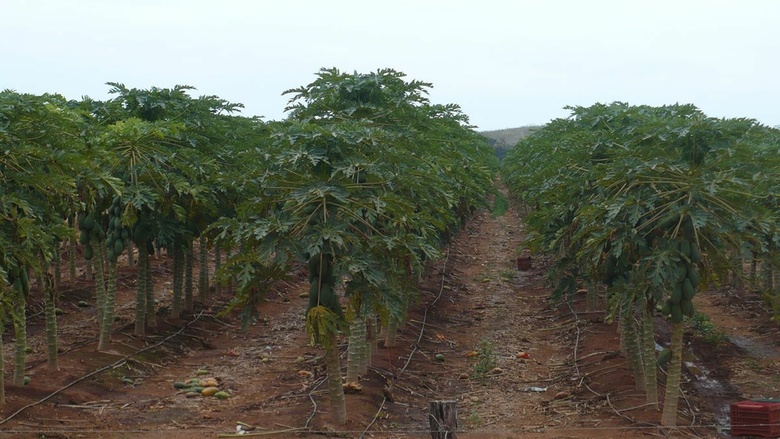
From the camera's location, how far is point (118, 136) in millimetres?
13336

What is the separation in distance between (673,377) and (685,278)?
1.47 meters

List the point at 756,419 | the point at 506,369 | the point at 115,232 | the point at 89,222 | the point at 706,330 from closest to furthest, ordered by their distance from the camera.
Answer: the point at 756,419 < the point at 89,222 < the point at 115,232 < the point at 506,369 < the point at 706,330

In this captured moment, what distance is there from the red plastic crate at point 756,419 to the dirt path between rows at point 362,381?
40 cm

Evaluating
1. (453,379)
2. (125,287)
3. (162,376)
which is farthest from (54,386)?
(125,287)

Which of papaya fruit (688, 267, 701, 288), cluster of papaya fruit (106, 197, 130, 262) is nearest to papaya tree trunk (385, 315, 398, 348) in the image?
cluster of papaya fruit (106, 197, 130, 262)

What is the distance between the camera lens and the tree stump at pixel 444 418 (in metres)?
8.71

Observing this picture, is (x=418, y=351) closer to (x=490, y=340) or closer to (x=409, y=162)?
(x=490, y=340)

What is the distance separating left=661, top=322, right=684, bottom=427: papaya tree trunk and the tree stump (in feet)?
11.7

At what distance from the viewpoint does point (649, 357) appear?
468 inches

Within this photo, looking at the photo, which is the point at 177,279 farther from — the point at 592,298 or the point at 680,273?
the point at 680,273

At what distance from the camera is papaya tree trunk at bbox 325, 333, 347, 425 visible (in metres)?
10.8

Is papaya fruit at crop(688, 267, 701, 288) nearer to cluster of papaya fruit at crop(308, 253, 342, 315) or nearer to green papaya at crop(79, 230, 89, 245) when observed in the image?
cluster of papaya fruit at crop(308, 253, 342, 315)

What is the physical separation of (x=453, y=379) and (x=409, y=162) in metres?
5.91

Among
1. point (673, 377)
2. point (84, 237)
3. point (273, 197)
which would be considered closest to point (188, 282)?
point (84, 237)
